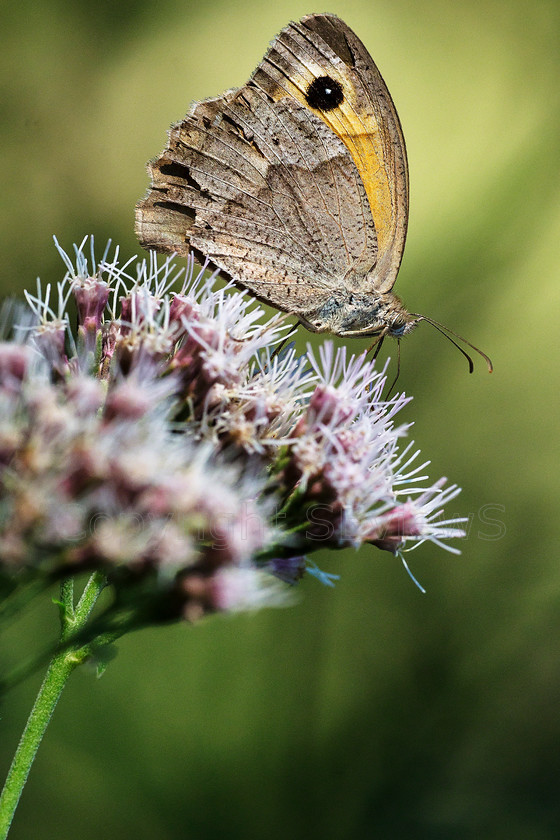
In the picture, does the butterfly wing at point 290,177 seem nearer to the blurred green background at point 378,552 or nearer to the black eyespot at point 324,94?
the black eyespot at point 324,94

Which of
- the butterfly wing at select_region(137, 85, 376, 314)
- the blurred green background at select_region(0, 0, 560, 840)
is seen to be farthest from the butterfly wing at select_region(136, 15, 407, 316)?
the blurred green background at select_region(0, 0, 560, 840)

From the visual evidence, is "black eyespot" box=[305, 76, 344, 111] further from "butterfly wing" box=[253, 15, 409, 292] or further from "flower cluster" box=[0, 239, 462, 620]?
"flower cluster" box=[0, 239, 462, 620]

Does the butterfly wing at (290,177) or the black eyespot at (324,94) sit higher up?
the black eyespot at (324,94)

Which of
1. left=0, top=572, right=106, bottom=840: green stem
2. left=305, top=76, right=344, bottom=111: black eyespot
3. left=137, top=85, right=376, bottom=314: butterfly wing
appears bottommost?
left=0, top=572, right=106, bottom=840: green stem

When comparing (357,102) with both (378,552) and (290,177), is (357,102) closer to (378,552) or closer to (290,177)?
(290,177)

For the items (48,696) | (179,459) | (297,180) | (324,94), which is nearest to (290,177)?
(297,180)

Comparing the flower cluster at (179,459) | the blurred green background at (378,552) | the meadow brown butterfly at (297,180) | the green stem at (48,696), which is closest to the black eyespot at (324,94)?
the meadow brown butterfly at (297,180)
